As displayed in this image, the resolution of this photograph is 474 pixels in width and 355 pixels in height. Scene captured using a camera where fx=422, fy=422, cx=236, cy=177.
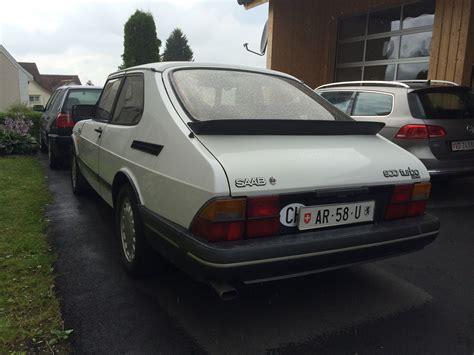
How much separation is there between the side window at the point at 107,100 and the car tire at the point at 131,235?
1069mm

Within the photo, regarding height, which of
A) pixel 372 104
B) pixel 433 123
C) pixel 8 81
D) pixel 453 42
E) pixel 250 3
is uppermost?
pixel 250 3

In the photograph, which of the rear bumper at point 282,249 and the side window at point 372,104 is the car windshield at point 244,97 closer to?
the rear bumper at point 282,249

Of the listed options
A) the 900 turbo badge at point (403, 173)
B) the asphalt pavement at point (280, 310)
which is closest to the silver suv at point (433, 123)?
the asphalt pavement at point (280, 310)

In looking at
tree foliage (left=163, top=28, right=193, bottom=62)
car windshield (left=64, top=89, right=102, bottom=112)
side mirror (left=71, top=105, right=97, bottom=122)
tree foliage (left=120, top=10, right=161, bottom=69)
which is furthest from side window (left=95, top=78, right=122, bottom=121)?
tree foliage (left=163, top=28, right=193, bottom=62)

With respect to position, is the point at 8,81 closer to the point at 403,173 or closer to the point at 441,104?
the point at 441,104

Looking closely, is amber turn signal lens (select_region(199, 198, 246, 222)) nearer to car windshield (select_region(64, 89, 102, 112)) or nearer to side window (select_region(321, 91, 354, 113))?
side window (select_region(321, 91, 354, 113))

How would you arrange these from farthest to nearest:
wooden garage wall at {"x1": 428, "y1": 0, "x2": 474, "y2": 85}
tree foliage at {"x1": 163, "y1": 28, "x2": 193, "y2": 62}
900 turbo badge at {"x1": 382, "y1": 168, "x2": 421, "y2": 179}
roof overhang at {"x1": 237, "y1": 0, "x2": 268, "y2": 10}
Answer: tree foliage at {"x1": 163, "y1": 28, "x2": 193, "y2": 62}, roof overhang at {"x1": 237, "y1": 0, "x2": 268, "y2": 10}, wooden garage wall at {"x1": 428, "y1": 0, "x2": 474, "y2": 85}, 900 turbo badge at {"x1": 382, "y1": 168, "x2": 421, "y2": 179}

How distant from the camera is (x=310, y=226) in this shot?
2.41 m

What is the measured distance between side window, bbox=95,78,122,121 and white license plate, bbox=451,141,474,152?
159 inches

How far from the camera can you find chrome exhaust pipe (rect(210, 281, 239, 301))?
2.21m

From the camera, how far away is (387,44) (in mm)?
11656

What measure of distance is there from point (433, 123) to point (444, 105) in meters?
0.44

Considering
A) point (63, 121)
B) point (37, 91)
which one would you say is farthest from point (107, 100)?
point (37, 91)

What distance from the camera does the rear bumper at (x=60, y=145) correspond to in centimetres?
732
